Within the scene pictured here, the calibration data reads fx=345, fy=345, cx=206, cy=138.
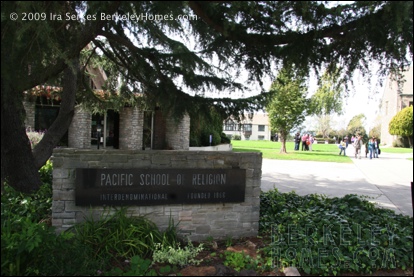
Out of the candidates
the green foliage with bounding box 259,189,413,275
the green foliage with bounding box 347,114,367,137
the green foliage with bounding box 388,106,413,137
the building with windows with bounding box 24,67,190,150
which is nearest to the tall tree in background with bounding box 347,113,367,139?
Result: the green foliage with bounding box 347,114,367,137

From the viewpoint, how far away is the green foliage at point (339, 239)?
4.07 meters

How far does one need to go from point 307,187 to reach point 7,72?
8773mm

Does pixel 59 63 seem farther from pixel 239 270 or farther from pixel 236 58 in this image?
pixel 239 270

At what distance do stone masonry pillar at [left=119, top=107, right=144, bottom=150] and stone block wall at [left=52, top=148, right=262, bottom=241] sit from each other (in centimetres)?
1392

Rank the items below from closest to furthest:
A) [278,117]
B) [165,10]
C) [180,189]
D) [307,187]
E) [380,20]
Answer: [165,10]
[380,20]
[180,189]
[307,187]
[278,117]

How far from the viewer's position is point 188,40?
234 inches

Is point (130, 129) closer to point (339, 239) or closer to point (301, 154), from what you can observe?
point (301, 154)

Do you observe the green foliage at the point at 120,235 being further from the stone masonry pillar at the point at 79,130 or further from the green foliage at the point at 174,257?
the stone masonry pillar at the point at 79,130

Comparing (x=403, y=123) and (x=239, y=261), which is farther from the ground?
(x=403, y=123)

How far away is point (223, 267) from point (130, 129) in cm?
1559

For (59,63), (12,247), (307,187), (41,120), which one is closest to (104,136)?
(41,120)

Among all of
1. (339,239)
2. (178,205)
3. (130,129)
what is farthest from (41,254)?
(130,129)

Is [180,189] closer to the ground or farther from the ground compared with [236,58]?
closer to the ground

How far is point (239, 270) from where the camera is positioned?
3.88 metres
